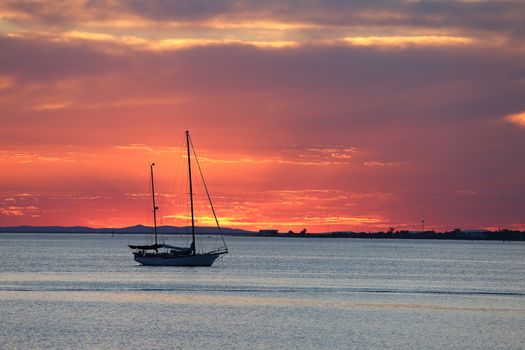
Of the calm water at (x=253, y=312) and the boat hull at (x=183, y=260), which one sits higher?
the boat hull at (x=183, y=260)

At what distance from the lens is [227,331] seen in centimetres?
6606

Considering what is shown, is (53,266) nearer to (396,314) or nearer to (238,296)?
(238,296)

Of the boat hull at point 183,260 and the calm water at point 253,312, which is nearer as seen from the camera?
the calm water at point 253,312

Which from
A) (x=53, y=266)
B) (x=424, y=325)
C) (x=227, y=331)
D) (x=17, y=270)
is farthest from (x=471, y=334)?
(x=53, y=266)

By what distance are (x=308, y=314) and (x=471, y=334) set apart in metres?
16.1

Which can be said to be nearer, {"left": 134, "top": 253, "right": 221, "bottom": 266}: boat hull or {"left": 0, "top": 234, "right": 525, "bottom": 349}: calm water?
{"left": 0, "top": 234, "right": 525, "bottom": 349}: calm water

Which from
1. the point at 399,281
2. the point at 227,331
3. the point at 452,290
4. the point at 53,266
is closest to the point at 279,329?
the point at 227,331

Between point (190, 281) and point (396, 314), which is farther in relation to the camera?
point (190, 281)

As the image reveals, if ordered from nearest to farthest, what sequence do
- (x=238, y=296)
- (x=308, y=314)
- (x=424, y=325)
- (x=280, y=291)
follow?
(x=424, y=325) → (x=308, y=314) → (x=238, y=296) → (x=280, y=291)

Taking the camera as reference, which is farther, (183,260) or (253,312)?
(183,260)

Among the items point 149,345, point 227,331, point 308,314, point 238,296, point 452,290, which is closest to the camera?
point 149,345

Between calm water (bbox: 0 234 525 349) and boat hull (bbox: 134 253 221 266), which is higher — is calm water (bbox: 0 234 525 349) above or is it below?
below

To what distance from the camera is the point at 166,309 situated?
8069 centimetres

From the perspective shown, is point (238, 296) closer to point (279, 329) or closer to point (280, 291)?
point (280, 291)
